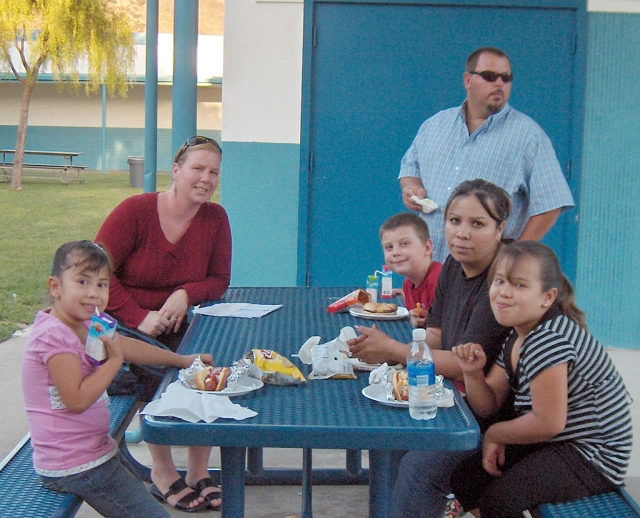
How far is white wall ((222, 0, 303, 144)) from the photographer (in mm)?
5527

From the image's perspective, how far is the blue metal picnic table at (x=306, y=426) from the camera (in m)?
1.94

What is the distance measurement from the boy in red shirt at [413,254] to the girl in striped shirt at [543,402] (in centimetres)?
105

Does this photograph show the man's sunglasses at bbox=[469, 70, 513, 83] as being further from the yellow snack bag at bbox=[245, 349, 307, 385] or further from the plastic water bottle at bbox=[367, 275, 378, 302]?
the yellow snack bag at bbox=[245, 349, 307, 385]

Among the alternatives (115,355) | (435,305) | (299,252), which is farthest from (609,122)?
(115,355)

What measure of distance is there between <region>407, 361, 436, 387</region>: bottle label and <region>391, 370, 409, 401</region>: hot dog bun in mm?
88

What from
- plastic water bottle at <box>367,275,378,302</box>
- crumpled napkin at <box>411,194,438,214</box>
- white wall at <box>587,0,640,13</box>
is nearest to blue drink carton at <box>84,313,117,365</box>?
plastic water bottle at <box>367,275,378,302</box>

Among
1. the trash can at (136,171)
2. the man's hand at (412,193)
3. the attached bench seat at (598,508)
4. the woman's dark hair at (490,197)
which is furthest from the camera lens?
the trash can at (136,171)

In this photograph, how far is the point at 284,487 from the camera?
12.3 ft

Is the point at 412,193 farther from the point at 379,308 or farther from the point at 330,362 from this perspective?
the point at 330,362

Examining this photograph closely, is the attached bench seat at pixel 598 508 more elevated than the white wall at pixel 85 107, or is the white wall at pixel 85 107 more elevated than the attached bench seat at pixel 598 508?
the white wall at pixel 85 107

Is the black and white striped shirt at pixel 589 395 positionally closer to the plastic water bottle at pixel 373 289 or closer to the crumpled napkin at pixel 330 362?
the crumpled napkin at pixel 330 362

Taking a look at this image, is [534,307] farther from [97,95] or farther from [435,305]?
[97,95]

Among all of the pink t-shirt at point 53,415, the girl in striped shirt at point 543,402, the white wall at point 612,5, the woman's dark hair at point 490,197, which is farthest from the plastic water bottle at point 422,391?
the white wall at point 612,5

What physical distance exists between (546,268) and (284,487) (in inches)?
76.0
